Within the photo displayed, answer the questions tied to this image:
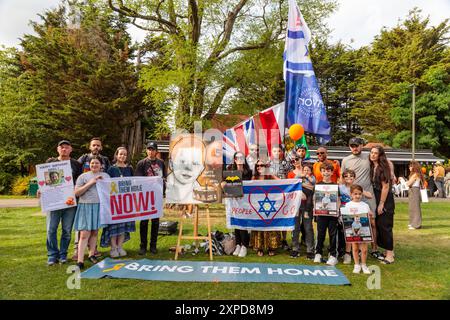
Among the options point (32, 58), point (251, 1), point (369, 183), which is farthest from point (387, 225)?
point (32, 58)

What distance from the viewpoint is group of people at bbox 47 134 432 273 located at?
5.40 m

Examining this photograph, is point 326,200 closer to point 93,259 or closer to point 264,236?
point 264,236

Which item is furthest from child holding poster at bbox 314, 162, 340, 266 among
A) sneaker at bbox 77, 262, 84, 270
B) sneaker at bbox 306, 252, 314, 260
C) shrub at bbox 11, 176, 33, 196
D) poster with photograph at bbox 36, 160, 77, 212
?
shrub at bbox 11, 176, 33, 196

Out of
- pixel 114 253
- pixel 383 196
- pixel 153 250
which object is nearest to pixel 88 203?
pixel 114 253

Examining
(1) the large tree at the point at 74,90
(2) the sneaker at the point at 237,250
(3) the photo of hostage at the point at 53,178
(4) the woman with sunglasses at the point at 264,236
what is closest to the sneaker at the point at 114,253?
(3) the photo of hostage at the point at 53,178

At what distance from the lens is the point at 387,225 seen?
5871mm

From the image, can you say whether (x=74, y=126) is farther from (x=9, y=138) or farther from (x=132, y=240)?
(x=132, y=240)

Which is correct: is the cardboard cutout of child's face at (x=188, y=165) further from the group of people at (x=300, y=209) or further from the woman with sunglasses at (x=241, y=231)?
the woman with sunglasses at (x=241, y=231)

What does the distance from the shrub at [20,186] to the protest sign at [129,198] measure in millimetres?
20024

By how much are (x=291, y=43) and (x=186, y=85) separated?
16.8 feet

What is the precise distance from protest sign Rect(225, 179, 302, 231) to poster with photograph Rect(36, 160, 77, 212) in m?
2.70

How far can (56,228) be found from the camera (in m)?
5.45

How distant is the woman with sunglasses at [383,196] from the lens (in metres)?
5.78

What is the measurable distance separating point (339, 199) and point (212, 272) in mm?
2410
